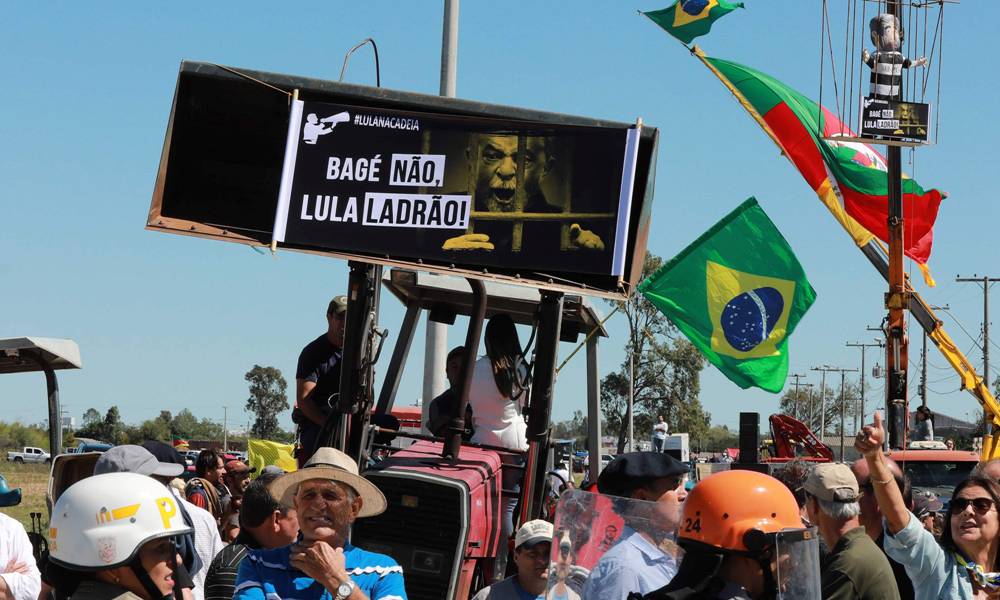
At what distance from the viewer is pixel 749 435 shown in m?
20.2

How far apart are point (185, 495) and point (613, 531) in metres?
6.36

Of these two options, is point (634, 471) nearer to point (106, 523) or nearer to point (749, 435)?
point (106, 523)

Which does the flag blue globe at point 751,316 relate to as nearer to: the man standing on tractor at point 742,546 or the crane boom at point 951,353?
the crane boom at point 951,353

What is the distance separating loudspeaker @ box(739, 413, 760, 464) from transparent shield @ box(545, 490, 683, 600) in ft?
52.0

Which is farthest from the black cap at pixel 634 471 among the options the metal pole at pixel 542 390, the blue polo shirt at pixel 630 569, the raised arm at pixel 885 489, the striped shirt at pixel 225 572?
the metal pole at pixel 542 390

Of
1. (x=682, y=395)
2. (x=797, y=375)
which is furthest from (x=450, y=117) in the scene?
(x=797, y=375)

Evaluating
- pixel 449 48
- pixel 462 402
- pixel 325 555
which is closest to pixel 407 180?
pixel 462 402

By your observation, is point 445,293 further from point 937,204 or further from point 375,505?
point 937,204

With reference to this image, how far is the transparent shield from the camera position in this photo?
14.8 feet

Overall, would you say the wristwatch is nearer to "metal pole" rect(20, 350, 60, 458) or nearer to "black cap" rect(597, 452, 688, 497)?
"black cap" rect(597, 452, 688, 497)

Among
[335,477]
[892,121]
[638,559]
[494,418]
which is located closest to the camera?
[638,559]

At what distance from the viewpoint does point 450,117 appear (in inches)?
303

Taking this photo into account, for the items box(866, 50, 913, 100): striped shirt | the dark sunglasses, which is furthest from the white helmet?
box(866, 50, 913, 100): striped shirt

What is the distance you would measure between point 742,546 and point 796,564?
0.20 m
